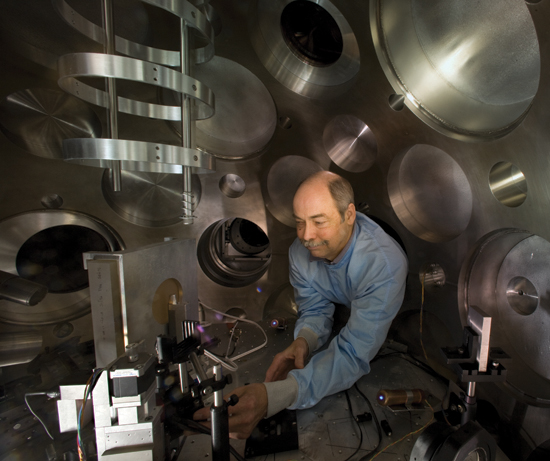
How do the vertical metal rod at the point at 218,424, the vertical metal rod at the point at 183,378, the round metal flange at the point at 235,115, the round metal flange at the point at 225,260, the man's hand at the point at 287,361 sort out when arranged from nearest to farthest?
the vertical metal rod at the point at 218,424 < the vertical metal rod at the point at 183,378 < the man's hand at the point at 287,361 < the round metal flange at the point at 235,115 < the round metal flange at the point at 225,260

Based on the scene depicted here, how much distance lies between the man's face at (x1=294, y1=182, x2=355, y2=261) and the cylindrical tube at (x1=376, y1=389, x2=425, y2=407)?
1.72ft

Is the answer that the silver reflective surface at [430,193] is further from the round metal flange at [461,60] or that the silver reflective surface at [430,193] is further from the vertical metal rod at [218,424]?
the vertical metal rod at [218,424]

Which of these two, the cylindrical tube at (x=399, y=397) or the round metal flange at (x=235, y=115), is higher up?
the round metal flange at (x=235, y=115)

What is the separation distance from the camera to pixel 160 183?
163cm

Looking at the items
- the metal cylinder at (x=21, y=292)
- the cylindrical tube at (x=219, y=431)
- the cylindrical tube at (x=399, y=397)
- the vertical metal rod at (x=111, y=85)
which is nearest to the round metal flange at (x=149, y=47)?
the vertical metal rod at (x=111, y=85)

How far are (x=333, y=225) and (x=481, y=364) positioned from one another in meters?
0.65

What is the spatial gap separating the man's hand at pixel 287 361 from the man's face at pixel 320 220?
37cm

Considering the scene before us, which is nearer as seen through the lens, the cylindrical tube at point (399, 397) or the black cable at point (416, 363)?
the cylindrical tube at point (399, 397)

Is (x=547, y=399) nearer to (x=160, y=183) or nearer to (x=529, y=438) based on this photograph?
(x=529, y=438)

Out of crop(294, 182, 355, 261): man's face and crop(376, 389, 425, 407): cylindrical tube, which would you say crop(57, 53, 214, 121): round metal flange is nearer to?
crop(294, 182, 355, 261): man's face

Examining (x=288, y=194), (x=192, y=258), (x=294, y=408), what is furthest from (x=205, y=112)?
(x=294, y=408)

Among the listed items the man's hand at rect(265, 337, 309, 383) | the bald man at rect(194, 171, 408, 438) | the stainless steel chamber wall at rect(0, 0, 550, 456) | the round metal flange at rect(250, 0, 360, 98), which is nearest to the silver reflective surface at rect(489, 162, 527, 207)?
the stainless steel chamber wall at rect(0, 0, 550, 456)

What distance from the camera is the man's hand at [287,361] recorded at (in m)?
1.08

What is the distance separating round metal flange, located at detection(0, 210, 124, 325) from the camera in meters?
1.39
